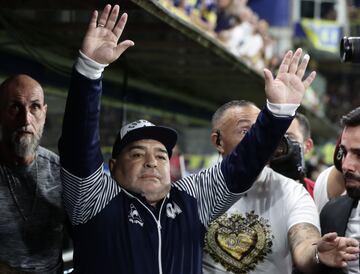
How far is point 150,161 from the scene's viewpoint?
3.45 m

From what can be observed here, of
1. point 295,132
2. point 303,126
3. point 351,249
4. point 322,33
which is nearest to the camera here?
point 351,249

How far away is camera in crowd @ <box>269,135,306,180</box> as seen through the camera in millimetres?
4625

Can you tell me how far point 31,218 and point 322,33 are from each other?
2794 centimetres

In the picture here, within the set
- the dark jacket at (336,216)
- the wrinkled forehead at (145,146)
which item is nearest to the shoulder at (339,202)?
the dark jacket at (336,216)

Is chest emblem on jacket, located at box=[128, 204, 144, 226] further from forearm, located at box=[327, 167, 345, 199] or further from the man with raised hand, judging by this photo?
forearm, located at box=[327, 167, 345, 199]

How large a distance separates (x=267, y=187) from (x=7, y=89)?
4.55ft

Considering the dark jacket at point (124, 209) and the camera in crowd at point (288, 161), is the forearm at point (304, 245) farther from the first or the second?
the camera in crowd at point (288, 161)

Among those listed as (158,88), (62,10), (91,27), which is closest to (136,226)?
(91,27)

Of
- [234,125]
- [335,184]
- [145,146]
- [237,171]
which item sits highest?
[234,125]

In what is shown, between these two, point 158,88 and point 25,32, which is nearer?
point 25,32

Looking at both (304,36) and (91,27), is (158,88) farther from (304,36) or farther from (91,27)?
(304,36)

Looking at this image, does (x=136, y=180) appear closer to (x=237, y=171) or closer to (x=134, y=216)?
(x=134, y=216)

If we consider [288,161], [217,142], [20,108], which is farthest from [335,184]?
[20,108]

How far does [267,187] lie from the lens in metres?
3.94
